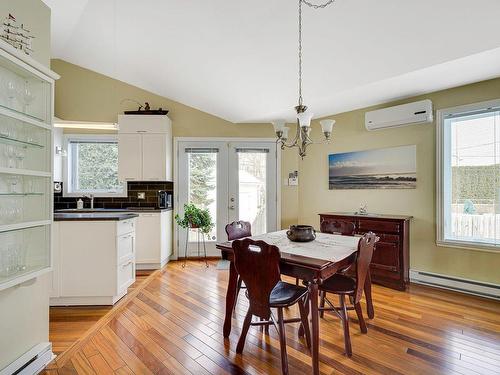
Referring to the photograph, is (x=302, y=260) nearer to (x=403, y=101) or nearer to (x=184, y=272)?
(x=184, y=272)

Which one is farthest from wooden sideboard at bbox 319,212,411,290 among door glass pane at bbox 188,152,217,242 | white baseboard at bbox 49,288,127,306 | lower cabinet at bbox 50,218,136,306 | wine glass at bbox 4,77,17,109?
wine glass at bbox 4,77,17,109

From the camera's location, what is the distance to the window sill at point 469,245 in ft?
9.70

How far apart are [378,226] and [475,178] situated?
1.21 meters

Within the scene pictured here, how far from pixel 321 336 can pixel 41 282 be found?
2223 mm

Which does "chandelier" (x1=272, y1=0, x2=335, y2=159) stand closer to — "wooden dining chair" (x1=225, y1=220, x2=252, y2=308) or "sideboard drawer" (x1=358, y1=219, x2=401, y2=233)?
"wooden dining chair" (x1=225, y1=220, x2=252, y2=308)

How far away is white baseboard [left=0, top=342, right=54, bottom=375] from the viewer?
1.67m

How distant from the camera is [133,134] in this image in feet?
14.0

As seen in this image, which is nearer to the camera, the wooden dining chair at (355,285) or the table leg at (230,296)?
the wooden dining chair at (355,285)

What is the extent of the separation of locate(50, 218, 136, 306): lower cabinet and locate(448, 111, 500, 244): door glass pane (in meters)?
3.97

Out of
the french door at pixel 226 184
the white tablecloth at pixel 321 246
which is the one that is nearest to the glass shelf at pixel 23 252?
the white tablecloth at pixel 321 246

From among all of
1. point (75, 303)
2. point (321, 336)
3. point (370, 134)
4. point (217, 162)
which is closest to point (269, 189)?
point (217, 162)

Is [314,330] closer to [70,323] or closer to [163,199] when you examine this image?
[70,323]

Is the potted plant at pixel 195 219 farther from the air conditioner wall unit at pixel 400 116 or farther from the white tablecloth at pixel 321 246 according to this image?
the air conditioner wall unit at pixel 400 116

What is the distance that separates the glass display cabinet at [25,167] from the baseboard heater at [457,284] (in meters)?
4.00
